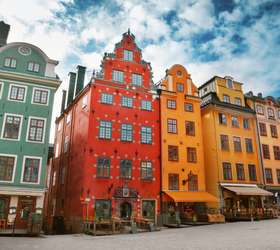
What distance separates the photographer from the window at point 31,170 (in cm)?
2225

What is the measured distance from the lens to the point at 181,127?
29.8 meters

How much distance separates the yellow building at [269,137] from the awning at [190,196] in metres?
9.59

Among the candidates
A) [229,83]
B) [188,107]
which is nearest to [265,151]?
[229,83]

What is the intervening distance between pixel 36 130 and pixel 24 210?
258 inches

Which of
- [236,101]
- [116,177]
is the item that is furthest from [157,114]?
[236,101]

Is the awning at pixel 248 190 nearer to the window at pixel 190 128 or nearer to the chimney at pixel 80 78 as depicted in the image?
the window at pixel 190 128

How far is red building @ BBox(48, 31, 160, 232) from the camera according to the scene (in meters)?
24.1

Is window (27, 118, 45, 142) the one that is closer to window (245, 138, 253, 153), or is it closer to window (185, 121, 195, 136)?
window (185, 121, 195, 136)

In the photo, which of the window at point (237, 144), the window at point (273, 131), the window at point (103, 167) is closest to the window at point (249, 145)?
the window at point (237, 144)

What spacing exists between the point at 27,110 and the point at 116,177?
31.8 ft

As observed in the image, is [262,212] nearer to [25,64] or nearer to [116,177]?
[116,177]

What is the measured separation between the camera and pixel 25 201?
2211 cm

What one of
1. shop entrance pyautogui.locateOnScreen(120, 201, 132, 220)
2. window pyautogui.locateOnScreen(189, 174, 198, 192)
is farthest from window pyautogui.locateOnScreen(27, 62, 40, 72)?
window pyautogui.locateOnScreen(189, 174, 198, 192)

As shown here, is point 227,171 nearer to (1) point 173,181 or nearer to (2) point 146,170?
(1) point 173,181
